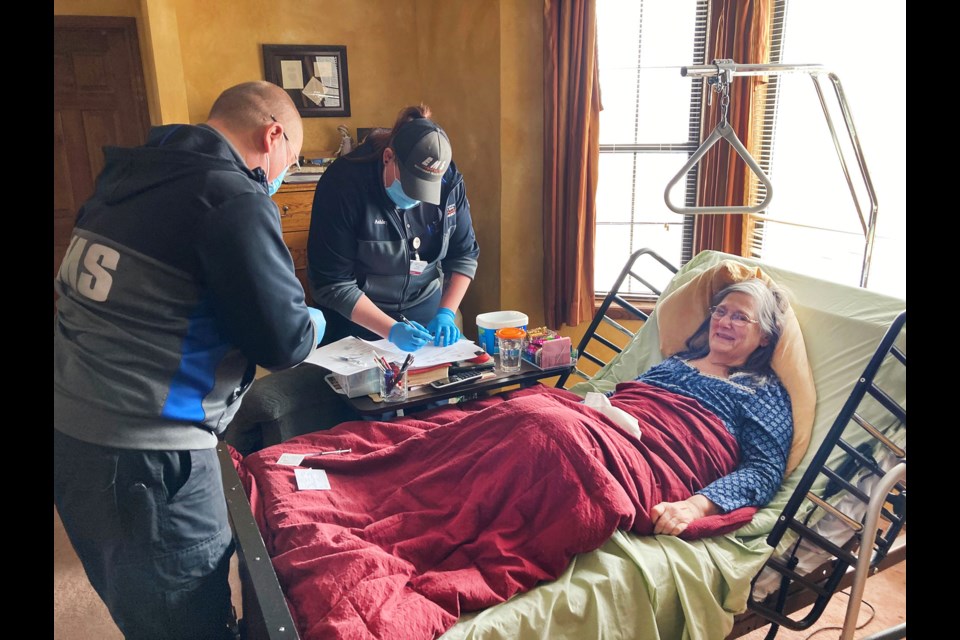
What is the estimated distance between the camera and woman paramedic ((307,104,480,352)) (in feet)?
7.30

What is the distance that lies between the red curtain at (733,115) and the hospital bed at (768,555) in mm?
1241

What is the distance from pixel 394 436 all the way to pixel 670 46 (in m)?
2.50

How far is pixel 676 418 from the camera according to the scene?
6.51ft

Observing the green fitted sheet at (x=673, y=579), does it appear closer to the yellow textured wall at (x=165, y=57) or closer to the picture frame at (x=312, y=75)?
the picture frame at (x=312, y=75)

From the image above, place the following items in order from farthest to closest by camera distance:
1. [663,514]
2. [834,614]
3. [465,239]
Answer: [465,239], [834,614], [663,514]

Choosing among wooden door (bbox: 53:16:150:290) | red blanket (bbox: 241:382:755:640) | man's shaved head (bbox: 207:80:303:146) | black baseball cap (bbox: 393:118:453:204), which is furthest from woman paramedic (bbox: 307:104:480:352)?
wooden door (bbox: 53:16:150:290)

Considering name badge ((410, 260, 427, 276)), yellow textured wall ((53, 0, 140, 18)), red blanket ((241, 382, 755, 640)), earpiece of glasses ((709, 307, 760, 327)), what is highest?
yellow textured wall ((53, 0, 140, 18))

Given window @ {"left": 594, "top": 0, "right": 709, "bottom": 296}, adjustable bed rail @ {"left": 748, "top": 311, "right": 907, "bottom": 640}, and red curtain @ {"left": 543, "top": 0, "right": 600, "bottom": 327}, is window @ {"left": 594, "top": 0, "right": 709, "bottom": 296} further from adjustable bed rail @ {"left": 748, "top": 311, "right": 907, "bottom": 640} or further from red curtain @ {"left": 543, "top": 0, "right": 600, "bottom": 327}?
adjustable bed rail @ {"left": 748, "top": 311, "right": 907, "bottom": 640}

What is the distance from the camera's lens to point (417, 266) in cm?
255

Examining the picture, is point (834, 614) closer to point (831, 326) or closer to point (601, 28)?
point (831, 326)

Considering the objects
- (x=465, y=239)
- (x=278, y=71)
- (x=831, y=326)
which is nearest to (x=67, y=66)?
(x=278, y=71)

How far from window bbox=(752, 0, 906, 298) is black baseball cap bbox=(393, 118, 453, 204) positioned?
4.63 ft

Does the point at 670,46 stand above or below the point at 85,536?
above

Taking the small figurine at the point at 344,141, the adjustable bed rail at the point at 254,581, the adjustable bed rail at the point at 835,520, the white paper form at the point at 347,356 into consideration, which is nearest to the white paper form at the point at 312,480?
the adjustable bed rail at the point at 254,581
